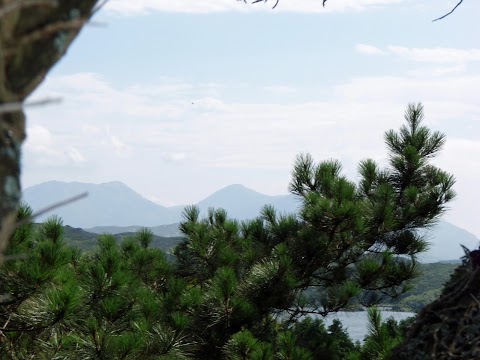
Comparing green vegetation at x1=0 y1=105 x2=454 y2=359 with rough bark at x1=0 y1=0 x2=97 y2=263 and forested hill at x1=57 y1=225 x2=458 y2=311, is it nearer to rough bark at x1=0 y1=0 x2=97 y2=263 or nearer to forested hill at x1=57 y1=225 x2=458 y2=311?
forested hill at x1=57 y1=225 x2=458 y2=311

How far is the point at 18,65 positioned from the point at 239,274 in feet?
22.9

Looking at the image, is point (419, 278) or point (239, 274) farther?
point (419, 278)

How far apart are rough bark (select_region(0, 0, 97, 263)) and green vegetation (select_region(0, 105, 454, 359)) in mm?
3780

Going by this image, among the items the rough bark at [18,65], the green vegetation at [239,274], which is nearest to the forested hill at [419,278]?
the green vegetation at [239,274]

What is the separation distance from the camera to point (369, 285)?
8.22 meters

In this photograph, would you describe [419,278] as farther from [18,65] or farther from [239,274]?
[18,65]

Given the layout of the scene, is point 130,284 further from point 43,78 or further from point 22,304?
point 43,78

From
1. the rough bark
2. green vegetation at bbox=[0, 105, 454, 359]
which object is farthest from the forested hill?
the rough bark

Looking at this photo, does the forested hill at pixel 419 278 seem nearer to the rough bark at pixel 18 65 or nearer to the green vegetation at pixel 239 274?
the green vegetation at pixel 239 274

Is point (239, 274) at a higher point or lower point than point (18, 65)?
lower

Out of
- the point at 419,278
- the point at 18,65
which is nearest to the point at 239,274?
the point at 419,278

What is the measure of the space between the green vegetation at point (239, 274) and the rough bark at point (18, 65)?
3780mm

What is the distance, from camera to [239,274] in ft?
26.1

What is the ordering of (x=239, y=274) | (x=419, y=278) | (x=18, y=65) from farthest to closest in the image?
1. (x=419, y=278)
2. (x=239, y=274)
3. (x=18, y=65)
